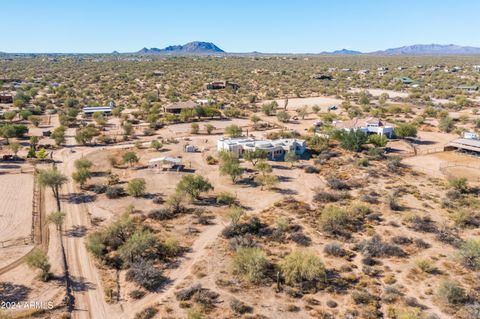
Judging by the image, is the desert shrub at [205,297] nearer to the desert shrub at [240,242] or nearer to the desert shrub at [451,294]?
the desert shrub at [240,242]

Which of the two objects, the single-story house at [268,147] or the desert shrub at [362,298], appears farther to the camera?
the single-story house at [268,147]

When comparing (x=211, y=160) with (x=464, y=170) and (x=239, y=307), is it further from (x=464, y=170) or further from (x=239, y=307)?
(x=464, y=170)

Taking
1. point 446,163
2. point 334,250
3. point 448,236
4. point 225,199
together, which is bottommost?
point 334,250

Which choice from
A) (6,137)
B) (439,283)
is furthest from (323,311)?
(6,137)

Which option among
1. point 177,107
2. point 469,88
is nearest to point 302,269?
point 177,107

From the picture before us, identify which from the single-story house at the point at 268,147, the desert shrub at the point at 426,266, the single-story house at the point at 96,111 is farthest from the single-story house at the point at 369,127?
the single-story house at the point at 96,111

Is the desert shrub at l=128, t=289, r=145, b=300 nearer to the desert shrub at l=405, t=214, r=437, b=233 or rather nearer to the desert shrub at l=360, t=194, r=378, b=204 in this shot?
the desert shrub at l=405, t=214, r=437, b=233
